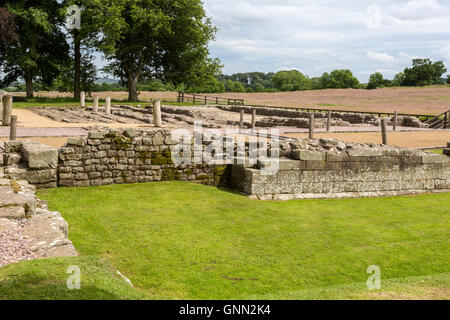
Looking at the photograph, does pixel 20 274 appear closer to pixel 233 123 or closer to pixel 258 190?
pixel 258 190

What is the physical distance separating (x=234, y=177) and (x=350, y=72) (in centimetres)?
9679

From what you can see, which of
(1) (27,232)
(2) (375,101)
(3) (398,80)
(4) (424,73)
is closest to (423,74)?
(4) (424,73)

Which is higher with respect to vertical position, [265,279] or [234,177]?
[234,177]

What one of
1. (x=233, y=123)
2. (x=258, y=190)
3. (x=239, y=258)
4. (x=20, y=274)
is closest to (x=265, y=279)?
(x=239, y=258)

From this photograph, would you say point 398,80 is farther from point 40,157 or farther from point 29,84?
point 40,157

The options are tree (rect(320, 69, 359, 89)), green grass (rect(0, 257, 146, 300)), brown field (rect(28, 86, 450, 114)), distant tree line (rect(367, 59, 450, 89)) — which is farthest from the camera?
tree (rect(320, 69, 359, 89))

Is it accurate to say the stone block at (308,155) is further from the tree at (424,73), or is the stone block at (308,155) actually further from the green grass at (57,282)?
the tree at (424,73)

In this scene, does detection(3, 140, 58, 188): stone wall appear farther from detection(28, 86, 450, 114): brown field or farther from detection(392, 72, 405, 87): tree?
detection(392, 72, 405, 87): tree

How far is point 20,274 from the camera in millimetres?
4180

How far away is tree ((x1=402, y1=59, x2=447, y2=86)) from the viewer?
81062 millimetres

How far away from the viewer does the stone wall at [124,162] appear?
934cm

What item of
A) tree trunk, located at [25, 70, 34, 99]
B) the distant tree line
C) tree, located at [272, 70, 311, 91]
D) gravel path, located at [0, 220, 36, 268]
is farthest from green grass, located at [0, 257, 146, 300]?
tree, located at [272, 70, 311, 91]

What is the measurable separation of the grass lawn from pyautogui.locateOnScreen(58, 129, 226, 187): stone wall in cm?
33

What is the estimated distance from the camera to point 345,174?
424 inches
